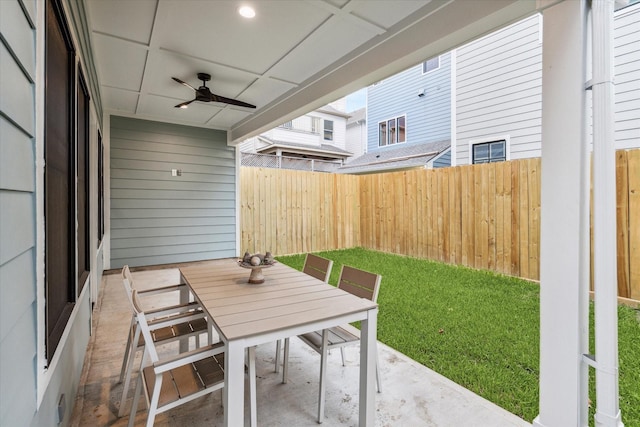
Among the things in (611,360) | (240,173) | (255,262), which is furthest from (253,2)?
(240,173)

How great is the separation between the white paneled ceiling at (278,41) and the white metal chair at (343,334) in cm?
193

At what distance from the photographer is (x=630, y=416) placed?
68.9 inches

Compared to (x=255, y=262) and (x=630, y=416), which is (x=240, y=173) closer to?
(x=255, y=262)

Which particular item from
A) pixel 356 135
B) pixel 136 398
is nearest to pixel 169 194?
pixel 136 398

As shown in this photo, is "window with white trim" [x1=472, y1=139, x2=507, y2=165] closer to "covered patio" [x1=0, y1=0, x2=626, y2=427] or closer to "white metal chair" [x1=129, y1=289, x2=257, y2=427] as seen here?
"covered patio" [x1=0, y1=0, x2=626, y2=427]

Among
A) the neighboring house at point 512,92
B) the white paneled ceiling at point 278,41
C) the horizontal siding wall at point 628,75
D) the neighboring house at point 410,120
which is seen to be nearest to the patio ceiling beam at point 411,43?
the white paneled ceiling at point 278,41

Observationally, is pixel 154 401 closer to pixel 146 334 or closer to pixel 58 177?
pixel 146 334

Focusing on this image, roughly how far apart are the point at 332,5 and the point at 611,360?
281cm

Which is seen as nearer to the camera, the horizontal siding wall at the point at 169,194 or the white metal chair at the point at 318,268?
the white metal chair at the point at 318,268

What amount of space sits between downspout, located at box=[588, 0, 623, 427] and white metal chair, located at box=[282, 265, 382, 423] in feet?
3.60

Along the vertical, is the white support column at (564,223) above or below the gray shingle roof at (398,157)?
below

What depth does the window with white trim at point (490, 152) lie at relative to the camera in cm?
615

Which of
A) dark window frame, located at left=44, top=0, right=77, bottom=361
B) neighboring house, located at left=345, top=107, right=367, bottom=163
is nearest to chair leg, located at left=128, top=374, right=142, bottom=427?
dark window frame, located at left=44, top=0, right=77, bottom=361

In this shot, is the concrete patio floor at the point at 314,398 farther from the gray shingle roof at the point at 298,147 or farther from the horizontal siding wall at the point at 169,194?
the gray shingle roof at the point at 298,147
